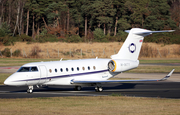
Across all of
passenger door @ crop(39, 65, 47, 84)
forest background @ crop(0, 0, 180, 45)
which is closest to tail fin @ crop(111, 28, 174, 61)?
passenger door @ crop(39, 65, 47, 84)

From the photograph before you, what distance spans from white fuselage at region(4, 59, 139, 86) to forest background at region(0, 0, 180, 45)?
226 feet

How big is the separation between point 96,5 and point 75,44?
19.3 m

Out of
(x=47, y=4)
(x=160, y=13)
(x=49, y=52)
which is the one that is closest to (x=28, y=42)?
(x=49, y=52)

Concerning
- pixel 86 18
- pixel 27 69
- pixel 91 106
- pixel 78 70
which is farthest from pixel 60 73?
pixel 86 18

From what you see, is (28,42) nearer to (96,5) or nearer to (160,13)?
(96,5)

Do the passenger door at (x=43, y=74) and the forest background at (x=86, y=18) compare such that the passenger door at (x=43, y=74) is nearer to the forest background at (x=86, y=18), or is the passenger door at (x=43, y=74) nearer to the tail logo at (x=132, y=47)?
the tail logo at (x=132, y=47)

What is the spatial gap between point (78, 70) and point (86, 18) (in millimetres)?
84056

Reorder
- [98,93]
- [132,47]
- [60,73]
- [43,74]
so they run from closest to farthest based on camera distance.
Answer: [43,74] < [98,93] < [60,73] < [132,47]

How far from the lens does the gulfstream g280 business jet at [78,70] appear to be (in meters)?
23.8

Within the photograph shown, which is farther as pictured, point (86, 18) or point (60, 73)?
point (86, 18)

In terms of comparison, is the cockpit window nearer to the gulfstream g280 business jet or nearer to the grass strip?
the gulfstream g280 business jet

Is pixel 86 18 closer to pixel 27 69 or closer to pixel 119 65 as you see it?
pixel 119 65

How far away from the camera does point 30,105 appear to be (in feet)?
58.5

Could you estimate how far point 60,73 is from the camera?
25047mm
